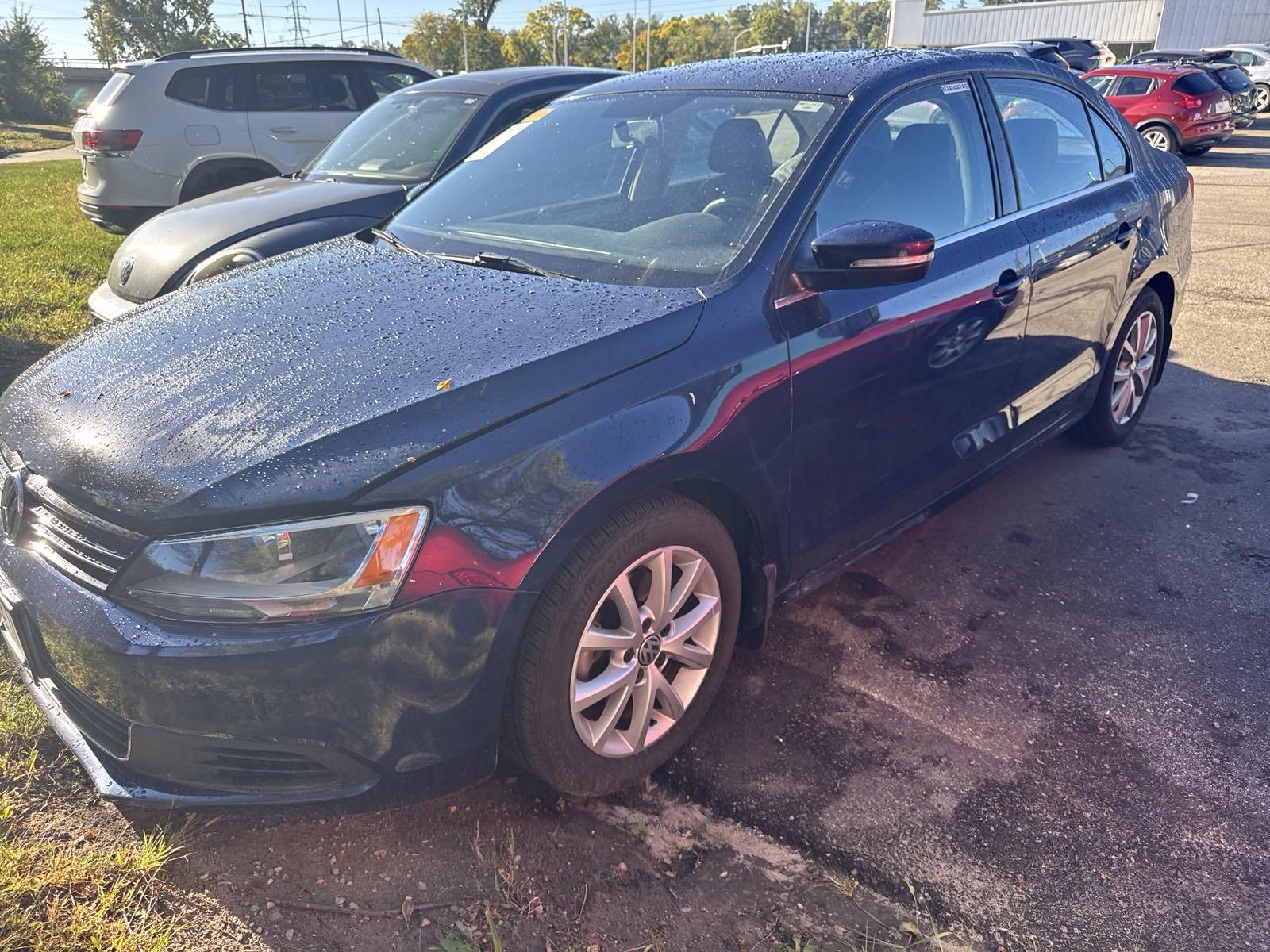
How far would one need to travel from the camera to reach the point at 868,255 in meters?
2.53

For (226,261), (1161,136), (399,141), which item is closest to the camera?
(226,261)

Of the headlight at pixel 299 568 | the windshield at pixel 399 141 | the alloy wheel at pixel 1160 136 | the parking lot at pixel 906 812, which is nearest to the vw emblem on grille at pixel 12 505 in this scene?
the headlight at pixel 299 568

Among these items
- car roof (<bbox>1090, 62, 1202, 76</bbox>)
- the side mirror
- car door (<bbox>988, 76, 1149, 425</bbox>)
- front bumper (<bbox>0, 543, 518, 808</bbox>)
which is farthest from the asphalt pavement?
car roof (<bbox>1090, 62, 1202, 76</bbox>)

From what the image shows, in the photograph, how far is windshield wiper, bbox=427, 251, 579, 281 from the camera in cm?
274

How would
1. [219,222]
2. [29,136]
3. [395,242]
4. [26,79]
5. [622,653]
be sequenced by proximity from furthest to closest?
[26,79] < [29,136] < [219,222] < [395,242] < [622,653]

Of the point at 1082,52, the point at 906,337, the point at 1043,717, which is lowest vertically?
the point at 1043,717

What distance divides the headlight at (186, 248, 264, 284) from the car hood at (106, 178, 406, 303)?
14 cm

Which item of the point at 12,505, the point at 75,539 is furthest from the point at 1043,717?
the point at 12,505

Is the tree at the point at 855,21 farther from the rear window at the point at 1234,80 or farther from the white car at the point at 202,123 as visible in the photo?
the white car at the point at 202,123

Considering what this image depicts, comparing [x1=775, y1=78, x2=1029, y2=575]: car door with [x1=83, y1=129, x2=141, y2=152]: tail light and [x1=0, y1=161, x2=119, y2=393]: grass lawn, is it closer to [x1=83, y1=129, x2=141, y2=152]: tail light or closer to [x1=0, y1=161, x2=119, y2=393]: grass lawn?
[x1=0, y1=161, x2=119, y2=393]: grass lawn

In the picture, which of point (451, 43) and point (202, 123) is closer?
point (202, 123)

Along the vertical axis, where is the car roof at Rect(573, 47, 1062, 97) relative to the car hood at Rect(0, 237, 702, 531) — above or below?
above

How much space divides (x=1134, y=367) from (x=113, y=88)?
27.4ft

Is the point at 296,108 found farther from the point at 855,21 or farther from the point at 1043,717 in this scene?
the point at 855,21
